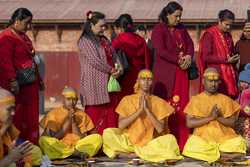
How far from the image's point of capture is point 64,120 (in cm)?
891

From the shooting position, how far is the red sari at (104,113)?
367 inches

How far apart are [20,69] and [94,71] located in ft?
3.83

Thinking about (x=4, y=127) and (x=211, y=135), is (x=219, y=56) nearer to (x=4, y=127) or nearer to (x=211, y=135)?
(x=211, y=135)

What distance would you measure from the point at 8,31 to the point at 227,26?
2699 mm

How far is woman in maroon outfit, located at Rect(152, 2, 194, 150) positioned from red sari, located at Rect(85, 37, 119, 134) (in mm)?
564

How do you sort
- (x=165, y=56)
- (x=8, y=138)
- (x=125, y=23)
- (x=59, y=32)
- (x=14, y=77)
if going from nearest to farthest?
(x=8, y=138) → (x=14, y=77) → (x=165, y=56) → (x=125, y=23) → (x=59, y=32)

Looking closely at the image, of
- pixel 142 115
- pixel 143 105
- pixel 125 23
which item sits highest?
pixel 125 23

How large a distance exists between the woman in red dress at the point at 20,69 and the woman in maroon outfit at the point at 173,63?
1.54 metres

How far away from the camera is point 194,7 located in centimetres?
2327

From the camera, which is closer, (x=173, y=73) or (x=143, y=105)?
(x=143, y=105)

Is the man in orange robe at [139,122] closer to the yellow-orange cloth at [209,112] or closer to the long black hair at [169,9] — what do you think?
the yellow-orange cloth at [209,112]

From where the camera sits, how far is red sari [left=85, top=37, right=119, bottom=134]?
30.6 ft

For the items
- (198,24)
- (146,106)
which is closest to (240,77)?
(146,106)

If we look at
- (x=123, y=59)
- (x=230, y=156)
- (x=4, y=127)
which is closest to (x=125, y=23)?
(x=123, y=59)
